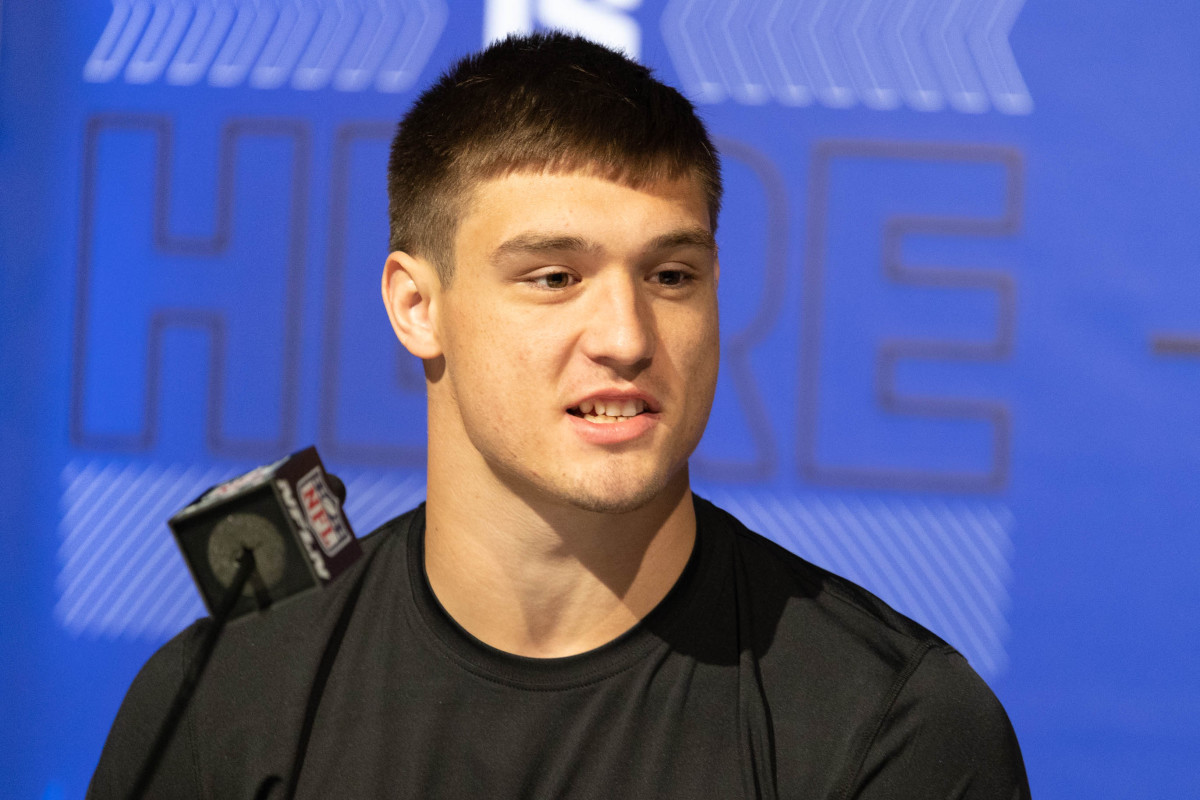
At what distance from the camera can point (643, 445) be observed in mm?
1217

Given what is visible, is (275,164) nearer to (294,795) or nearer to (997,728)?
(294,795)

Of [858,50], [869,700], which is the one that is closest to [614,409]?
[869,700]

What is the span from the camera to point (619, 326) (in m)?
1.19

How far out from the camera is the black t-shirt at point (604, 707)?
1232 mm

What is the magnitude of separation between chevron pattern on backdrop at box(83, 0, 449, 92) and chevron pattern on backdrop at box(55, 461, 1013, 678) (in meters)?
0.96

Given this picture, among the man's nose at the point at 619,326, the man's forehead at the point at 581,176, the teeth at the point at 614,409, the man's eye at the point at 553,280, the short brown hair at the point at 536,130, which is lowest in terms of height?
the teeth at the point at 614,409

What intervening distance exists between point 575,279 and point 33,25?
2265 mm

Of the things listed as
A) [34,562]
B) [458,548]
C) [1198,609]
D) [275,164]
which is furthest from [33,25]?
[1198,609]

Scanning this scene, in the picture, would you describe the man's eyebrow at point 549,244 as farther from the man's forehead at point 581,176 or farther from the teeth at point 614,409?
the teeth at point 614,409

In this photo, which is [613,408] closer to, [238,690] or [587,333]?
[587,333]

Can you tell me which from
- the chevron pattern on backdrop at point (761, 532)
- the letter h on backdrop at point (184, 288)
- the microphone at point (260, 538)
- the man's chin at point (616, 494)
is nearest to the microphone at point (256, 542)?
the microphone at point (260, 538)

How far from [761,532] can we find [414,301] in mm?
1524

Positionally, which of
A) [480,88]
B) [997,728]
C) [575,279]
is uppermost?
[480,88]

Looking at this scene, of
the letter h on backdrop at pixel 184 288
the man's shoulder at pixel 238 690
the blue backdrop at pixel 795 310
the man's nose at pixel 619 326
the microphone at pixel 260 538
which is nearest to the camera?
the microphone at pixel 260 538
